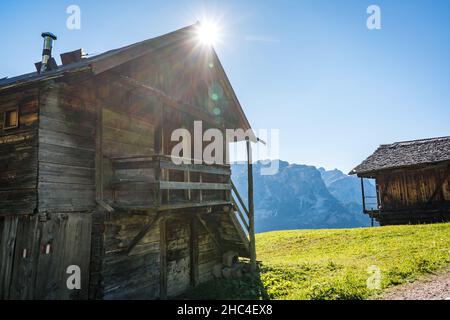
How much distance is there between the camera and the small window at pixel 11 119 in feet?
23.5

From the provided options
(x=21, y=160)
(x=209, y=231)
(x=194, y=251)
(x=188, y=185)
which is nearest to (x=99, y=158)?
(x=21, y=160)

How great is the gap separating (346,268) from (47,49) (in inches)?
523

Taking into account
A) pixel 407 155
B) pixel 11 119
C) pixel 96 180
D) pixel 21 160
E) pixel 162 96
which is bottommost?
pixel 96 180

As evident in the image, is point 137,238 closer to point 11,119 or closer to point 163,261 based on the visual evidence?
point 163,261

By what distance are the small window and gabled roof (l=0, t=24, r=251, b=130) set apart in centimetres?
59

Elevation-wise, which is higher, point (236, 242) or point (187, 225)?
point (187, 225)

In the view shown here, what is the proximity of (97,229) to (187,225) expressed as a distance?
4.30 meters

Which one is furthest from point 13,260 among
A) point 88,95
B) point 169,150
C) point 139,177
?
point 169,150

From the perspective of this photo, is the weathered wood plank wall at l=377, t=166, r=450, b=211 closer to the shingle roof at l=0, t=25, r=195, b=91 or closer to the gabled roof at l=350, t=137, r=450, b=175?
the gabled roof at l=350, t=137, r=450, b=175

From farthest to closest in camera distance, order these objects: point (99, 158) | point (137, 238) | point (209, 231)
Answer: point (209, 231)
point (137, 238)
point (99, 158)

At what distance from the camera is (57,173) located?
701 cm

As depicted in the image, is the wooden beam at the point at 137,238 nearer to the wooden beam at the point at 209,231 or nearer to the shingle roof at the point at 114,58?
the wooden beam at the point at 209,231

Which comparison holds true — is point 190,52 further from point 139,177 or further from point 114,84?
point 139,177

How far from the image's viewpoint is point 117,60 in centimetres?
738
